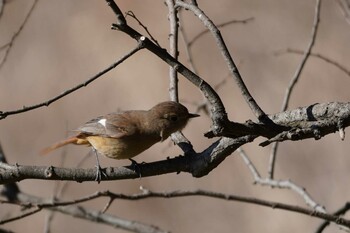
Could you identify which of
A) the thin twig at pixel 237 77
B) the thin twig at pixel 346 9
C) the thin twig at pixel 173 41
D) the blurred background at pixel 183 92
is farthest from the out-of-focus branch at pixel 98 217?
the blurred background at pixel 183 92

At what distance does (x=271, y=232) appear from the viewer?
918 cm

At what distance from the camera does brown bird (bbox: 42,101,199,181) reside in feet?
12.1

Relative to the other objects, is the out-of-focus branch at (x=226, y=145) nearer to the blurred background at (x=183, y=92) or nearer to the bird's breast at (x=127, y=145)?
the bird's breast at (x=127, y=145)

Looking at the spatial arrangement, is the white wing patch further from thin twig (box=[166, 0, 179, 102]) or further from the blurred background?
the blurred background

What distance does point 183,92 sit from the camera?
35.3 ft

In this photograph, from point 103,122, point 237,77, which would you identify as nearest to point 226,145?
point 237,77

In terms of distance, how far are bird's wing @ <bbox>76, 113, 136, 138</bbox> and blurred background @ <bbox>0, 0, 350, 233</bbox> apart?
4.25 metres

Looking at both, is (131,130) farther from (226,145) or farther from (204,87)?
(204,87)

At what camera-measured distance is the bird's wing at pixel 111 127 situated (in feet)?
13.0

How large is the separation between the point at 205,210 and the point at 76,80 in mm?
3162

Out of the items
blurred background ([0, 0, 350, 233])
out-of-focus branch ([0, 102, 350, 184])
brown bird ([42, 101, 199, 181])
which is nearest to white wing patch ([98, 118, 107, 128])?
brown bird ([42, 101, 199, 181])

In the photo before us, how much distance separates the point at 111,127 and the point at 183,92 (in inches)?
266

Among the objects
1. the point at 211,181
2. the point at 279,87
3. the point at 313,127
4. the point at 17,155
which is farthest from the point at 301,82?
the point at 313,127

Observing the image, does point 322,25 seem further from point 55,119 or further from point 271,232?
point 55,119
